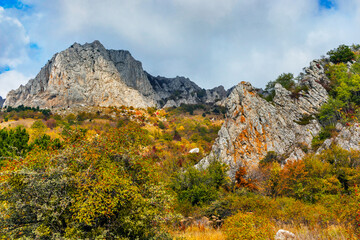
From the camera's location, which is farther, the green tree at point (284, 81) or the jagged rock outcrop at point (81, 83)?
the jagged rock outcrop at point (81, 83)

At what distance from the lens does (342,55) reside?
65.7m

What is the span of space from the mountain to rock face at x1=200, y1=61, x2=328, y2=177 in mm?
90326

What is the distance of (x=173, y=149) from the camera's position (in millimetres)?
63312

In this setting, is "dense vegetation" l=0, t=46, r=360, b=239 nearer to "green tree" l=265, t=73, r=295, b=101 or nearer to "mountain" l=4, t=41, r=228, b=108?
"green tree" l=265, t=73, r=295, b=101

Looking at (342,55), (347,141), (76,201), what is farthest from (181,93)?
(76,201)

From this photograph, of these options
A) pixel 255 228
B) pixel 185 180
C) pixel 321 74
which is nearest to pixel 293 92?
pixel 321 74

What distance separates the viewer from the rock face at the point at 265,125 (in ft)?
142

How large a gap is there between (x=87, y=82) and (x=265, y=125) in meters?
114

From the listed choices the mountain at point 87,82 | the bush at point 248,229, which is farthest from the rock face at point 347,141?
the mountain at point 87,82

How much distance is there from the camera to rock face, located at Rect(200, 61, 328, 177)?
142 ft

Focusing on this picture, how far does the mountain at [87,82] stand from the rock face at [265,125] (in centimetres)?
9033

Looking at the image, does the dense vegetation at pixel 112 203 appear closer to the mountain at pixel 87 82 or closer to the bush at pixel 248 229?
the bush at pixel 248 229

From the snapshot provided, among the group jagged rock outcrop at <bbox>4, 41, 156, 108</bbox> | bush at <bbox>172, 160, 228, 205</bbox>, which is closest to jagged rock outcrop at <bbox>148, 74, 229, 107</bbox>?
jagged rock outcrop at <bbox>4, 41, 156, 108</bbox>

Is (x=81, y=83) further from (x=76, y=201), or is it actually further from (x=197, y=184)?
(x=76, y=201)
